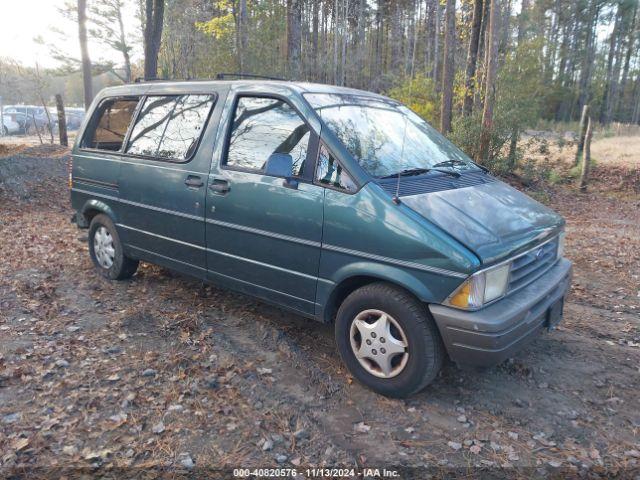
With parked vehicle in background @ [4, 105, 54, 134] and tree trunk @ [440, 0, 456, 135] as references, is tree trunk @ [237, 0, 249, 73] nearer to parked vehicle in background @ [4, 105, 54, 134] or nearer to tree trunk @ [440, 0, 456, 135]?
tree trunk @ [440, 0, 456, 135]

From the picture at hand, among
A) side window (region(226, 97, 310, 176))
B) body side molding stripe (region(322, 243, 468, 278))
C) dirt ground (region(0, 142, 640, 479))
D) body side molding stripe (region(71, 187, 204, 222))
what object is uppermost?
side window (region(226, 97, 310, 176))

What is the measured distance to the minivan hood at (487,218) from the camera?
316 cm

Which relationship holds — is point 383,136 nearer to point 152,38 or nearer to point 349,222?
point 349,222

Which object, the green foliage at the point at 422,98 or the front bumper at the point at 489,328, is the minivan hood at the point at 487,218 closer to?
the front bumper at the point at 489,328

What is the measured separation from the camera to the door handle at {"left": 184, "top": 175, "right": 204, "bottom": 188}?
169 inches

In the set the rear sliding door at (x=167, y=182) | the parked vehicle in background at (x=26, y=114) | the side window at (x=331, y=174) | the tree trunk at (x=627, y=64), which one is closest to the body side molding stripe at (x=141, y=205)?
the rear sliding door at (x=167, y=182)

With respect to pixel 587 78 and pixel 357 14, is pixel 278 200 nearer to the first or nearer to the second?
pixel 357 14

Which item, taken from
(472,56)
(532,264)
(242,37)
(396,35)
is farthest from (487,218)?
(396,35)

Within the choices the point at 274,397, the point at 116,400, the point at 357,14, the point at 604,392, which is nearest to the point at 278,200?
the point at 274,397

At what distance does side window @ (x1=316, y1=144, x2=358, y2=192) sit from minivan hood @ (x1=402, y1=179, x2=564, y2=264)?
0.41 meters

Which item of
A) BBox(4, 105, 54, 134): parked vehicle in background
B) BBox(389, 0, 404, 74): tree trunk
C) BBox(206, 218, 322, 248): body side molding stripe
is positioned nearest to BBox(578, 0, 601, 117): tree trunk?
BBox(389, 0, 404, 74): tree trunk

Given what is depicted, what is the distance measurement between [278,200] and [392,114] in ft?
4.84

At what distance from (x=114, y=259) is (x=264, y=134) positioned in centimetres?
256

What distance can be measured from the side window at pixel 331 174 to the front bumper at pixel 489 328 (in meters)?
1.01
